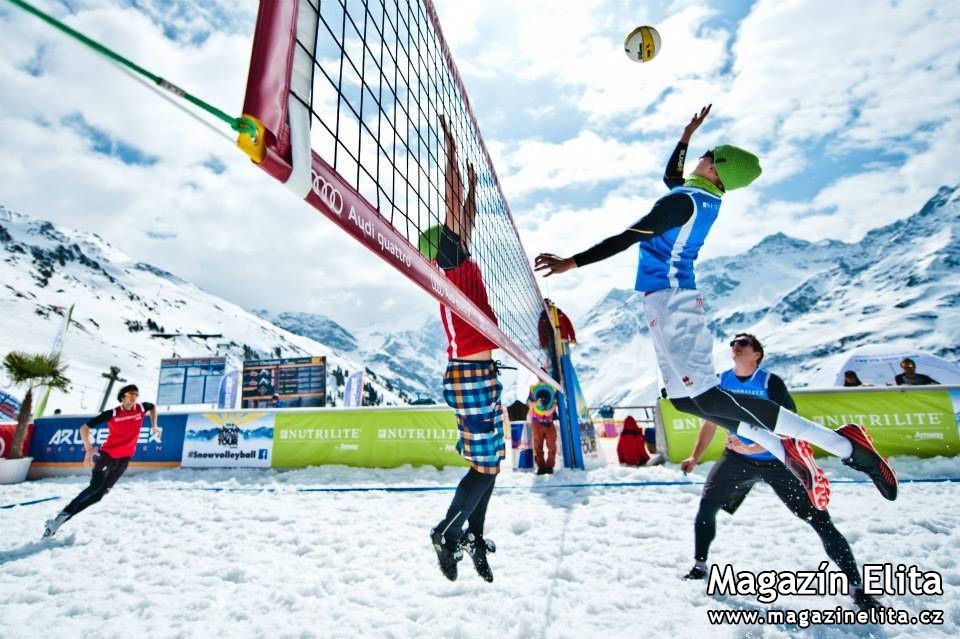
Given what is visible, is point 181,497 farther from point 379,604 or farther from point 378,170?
point 378,170

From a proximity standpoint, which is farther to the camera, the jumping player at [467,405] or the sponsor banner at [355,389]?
the sponsor banner at [355,389]

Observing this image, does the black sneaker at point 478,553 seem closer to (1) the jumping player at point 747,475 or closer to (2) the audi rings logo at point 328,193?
(1) the jumping player at point 747,475

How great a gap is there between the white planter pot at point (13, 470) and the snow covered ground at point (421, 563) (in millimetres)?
3887

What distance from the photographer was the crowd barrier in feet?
29.1

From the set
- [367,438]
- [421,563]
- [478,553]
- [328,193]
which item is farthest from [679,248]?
[367,438]

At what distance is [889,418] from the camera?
24.8 feet

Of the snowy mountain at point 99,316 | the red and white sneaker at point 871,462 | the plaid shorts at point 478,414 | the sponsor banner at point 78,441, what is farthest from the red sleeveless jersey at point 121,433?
the snowy mountain at point 99,316

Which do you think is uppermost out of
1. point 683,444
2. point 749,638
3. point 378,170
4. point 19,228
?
point 19,228

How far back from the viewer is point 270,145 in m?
1.35

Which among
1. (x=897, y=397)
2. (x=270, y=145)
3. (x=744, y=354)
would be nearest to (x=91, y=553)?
(x=270, y=145)

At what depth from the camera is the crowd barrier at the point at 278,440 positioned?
8875mm

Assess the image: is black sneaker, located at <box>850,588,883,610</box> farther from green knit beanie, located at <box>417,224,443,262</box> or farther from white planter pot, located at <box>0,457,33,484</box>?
white planter pot, located at <box>0,457,33,484</box>

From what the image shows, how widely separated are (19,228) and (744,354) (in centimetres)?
20655

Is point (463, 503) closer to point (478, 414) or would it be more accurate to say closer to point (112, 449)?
point (478, 414)
